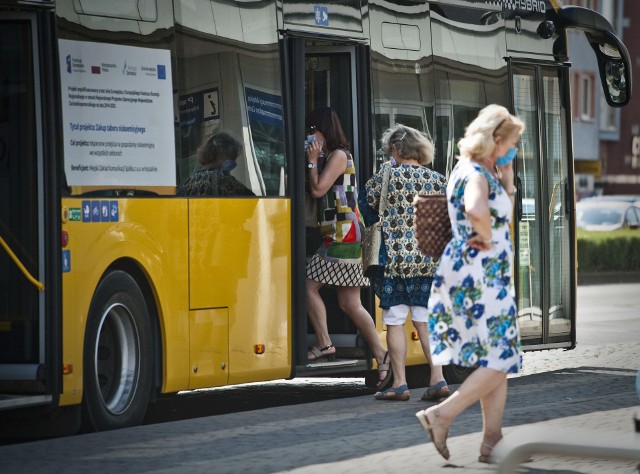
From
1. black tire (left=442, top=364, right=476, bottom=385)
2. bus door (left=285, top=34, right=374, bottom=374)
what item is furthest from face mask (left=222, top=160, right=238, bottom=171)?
black tire (left=442, top=364, right=476, bottom=385)

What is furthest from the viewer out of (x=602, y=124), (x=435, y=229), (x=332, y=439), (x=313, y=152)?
(x=602, y=124)

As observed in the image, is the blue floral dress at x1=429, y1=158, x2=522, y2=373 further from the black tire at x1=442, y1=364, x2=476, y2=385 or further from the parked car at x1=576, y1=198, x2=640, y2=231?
the parked car at x1=576, y1=198, x2=640, y2=231

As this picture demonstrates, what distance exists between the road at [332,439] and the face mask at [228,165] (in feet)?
5.00

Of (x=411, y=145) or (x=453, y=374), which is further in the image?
(x=453, y=374)

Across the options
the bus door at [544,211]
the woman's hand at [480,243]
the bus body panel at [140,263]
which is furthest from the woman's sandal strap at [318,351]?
the woman's hand at [480,243]

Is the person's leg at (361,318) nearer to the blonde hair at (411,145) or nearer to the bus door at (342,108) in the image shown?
the bus door at (342,108)

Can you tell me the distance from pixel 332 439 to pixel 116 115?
86.7 inches

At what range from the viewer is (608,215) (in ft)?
124

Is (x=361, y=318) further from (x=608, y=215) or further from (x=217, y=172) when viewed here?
(x=608, y=215)

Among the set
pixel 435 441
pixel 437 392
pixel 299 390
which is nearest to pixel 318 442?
pixel 435 441

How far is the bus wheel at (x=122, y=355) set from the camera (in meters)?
9.41

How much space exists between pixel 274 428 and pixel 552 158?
559cm

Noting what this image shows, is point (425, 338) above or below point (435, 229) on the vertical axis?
below

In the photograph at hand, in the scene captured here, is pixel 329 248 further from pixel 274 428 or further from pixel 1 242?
pixel 1 242
